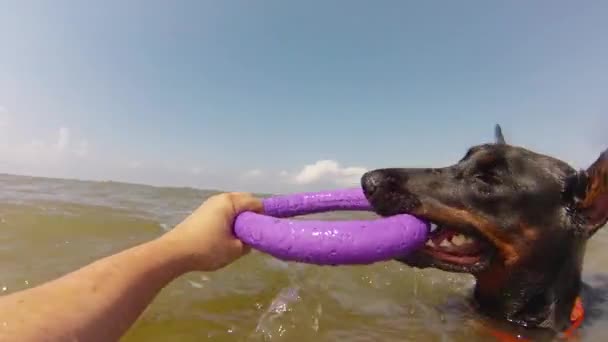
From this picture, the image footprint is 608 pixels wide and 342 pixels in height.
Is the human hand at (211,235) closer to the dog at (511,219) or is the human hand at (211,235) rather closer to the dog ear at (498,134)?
the dog at (511,219)

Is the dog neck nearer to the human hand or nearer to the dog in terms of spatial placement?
the dog

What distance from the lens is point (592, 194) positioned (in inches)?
152

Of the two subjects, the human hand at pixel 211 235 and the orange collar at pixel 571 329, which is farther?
the orange collar at pixel 571 329

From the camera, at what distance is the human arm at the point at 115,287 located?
4.91 ft

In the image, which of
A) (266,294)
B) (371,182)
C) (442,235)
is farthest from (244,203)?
(266,294)

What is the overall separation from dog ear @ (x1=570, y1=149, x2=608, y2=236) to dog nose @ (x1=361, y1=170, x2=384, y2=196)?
1.68m

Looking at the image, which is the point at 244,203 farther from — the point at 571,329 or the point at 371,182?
the point at 571,329

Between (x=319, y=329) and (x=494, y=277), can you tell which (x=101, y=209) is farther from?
(x=494, y=277)

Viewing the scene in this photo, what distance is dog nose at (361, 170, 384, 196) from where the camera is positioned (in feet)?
11.6

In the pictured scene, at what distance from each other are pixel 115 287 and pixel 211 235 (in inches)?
28.2

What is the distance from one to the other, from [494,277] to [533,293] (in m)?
0.32

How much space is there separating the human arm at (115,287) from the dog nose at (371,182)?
117cm

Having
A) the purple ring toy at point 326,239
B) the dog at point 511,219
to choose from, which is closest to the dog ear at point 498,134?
the dog at point 511,219

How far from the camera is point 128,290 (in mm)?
1899
